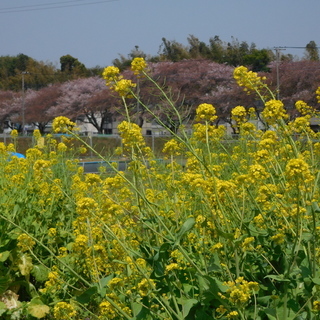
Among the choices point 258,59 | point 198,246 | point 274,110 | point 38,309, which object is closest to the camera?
point 274,110

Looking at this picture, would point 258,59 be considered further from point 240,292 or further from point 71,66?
point 240,292

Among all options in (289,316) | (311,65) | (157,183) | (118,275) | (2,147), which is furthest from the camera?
(311,65)

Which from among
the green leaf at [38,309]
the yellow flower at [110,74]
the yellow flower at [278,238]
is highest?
the yellow flower at [110,74]

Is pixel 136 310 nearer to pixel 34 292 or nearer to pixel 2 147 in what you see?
pixel 34 292

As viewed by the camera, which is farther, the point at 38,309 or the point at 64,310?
the point at 38,309

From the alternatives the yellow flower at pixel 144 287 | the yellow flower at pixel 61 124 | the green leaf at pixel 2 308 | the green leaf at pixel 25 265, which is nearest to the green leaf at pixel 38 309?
the green leaf at pixel 2 308

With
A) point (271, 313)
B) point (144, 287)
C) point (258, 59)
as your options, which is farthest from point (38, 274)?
point (258, 59)

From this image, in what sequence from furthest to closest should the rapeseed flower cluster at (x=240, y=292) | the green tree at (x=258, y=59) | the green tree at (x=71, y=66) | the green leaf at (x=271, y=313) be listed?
1. the green tree at (x=71, y=66)
2. the green tree at (x=258, y=59)
3. the green leaf at (x=271, y=313)
4. the rapeseed flower cluster at (x=240, y=292)

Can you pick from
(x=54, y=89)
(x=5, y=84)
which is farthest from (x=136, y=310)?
(x=5, y=84)

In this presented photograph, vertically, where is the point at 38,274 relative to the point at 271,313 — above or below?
below

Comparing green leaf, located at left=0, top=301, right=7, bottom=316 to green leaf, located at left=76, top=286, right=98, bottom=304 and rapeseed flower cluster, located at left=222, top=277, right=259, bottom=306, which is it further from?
rapeseed flower cluster, located at left=222, top=277, right=259, bottom=306

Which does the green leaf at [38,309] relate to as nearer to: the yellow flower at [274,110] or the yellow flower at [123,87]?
the yellow flower at [123,87]

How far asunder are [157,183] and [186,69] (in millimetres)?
41279

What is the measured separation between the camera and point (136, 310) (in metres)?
2.84
